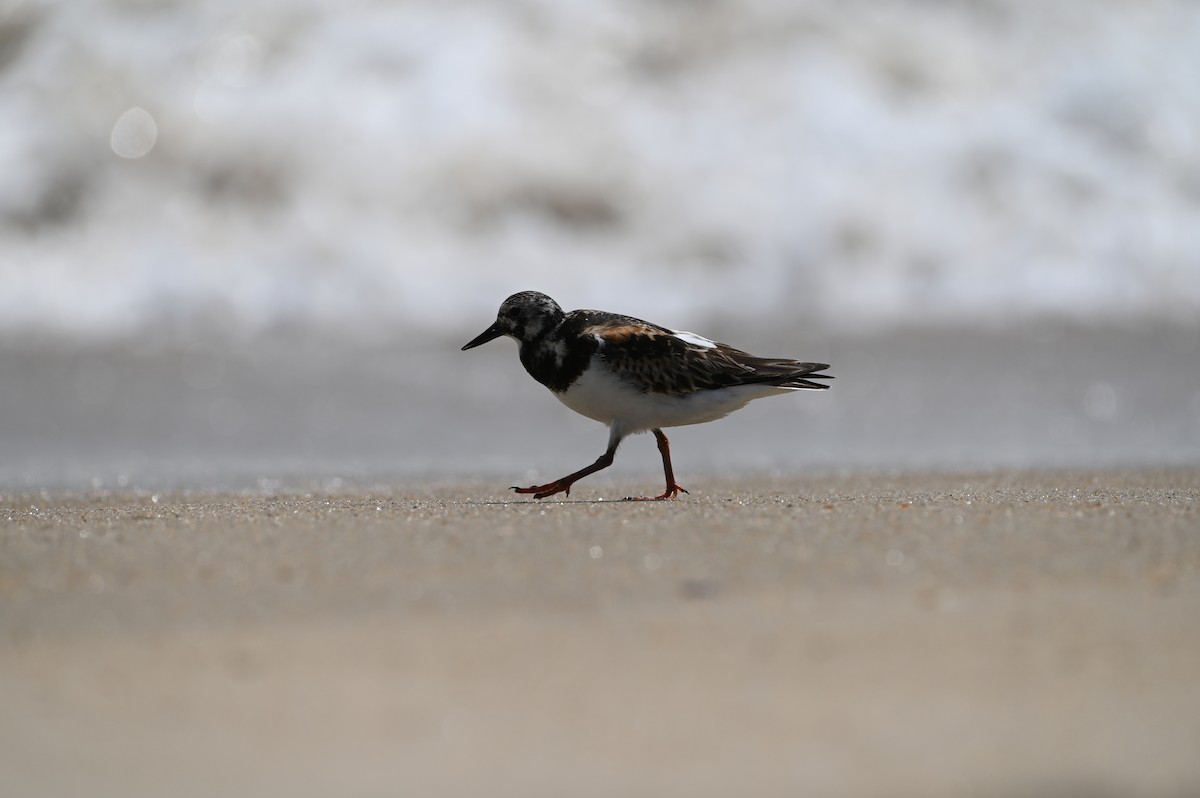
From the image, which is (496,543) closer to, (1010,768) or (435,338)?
(1010,768)

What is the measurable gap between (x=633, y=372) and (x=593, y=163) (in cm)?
643

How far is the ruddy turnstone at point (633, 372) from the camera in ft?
17.4

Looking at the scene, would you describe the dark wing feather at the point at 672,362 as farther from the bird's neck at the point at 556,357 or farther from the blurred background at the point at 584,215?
the blurred background at the point at 584,215

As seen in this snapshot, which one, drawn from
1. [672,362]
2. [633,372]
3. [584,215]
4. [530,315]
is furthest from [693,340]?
[584,215]

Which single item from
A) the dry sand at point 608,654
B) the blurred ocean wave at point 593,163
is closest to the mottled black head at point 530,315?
the dry sand at point 608,654

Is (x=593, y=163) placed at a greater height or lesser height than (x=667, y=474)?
greater

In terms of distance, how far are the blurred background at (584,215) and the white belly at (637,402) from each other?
2.14 m

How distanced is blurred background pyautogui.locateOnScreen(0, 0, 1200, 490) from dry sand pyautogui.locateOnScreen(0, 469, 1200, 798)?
3.90 metres

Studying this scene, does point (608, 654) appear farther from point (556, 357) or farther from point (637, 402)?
point (556, 357)

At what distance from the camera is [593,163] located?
11.5 m

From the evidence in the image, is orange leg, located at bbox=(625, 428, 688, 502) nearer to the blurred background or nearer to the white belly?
the white belly

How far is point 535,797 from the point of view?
2.13 meters

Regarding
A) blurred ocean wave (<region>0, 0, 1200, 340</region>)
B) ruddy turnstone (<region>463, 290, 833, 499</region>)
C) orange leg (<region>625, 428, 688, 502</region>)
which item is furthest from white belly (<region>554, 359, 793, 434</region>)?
blurred ocean wave (<region>0, 0, 1200, 340</region>)

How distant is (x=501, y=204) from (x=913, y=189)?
3469 millimetres
